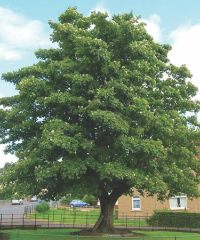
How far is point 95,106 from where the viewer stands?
1803 cm

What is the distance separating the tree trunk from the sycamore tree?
72 millimetres

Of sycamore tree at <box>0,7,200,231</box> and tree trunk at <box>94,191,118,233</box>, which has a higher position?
sycamore tree at <box>0,7,200,231</box>

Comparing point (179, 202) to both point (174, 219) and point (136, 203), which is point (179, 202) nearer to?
point (174, 219)

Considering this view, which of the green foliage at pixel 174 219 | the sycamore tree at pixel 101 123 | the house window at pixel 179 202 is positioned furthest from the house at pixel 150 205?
the sycamore tree at pixel 101 123

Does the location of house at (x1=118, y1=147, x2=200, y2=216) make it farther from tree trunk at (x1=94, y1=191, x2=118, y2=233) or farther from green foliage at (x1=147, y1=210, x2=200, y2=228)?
tree trunk at (x1=94, y1=191, x2=118, y2=233)

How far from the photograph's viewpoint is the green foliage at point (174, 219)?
30.7 m

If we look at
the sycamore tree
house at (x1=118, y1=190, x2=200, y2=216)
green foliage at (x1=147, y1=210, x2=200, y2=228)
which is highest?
the sycamore tree

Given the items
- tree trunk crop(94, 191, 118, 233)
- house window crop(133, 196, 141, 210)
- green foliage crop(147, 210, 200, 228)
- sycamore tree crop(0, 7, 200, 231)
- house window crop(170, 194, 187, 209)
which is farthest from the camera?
house window crop(133, 196, 141, 210)

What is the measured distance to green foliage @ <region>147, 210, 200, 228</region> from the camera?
3069 cm

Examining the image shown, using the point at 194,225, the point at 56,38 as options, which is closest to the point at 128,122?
the point at 56,38

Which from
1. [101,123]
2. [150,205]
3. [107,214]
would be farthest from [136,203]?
[101,123]

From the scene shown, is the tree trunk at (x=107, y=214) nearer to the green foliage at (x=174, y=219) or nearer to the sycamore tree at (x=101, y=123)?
the sycamore tree at (x=101, y=123)

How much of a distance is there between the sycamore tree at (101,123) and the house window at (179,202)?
15.6m

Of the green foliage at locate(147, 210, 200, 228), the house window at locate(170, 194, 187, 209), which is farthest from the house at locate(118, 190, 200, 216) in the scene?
the green foliage at locate(147, 210, 200, 228)
